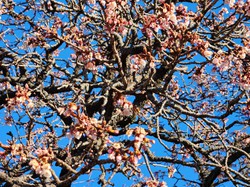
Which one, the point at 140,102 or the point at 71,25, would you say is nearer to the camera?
the point at 140,102

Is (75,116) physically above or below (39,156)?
above

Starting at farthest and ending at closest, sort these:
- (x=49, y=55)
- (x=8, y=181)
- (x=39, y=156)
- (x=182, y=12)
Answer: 1. (x=49, y=55)
2. (x=182, y=12)
3. (x=8, y=181)
4. (x=39, y=156)

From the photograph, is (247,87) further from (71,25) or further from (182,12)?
(71,25)

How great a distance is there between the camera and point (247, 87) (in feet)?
16.8

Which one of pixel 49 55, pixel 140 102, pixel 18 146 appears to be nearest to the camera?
pixel 18 146

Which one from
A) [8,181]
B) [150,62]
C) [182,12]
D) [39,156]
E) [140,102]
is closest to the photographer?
[39,156]

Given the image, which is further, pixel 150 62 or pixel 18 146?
pixel 150 62

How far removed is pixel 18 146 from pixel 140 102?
3348mm

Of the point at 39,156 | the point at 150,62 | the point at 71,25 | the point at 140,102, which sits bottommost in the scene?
the point at 39,156

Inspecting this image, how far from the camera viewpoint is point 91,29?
8094 mm

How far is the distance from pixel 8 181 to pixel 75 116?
1.76 meters

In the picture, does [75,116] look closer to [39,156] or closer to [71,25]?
[39,156]

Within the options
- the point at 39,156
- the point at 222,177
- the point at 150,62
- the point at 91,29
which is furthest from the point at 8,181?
the point at 222,177

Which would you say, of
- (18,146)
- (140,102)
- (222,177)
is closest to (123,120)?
(140,102)
